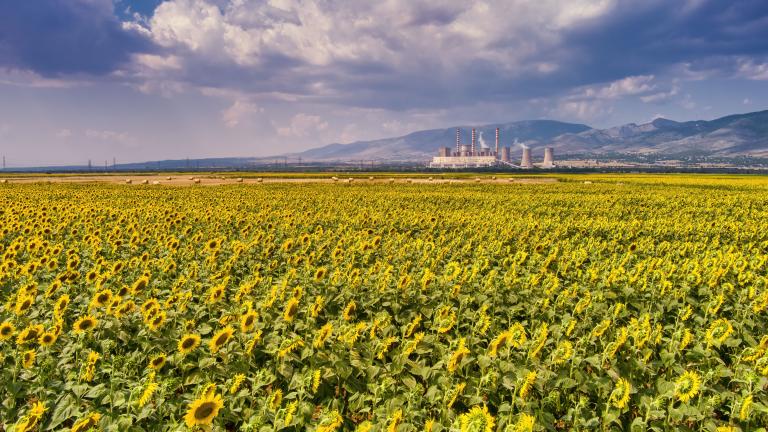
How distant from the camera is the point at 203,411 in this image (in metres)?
3.27

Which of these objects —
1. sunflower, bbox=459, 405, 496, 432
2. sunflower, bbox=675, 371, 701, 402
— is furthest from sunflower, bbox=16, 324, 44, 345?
sunflower, bbox=675, 371, 701, 402

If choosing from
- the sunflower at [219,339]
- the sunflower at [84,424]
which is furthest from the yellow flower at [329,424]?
Result: the sunflower at [219,339]

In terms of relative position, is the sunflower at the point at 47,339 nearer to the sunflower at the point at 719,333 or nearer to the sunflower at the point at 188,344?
the sunflower at the point at 188,344

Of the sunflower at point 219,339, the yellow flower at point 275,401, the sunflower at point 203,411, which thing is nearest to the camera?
the sunflower at point 203,411

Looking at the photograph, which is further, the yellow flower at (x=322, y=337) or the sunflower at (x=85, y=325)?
the sunflower at (x=85, y=325)

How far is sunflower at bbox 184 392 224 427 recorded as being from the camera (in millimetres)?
3221

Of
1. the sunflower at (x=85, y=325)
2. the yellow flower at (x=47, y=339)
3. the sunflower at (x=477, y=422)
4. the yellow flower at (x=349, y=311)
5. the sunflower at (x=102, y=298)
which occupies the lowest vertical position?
the yellow flower at (x=349, y=311)

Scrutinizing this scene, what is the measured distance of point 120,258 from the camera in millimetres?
9453

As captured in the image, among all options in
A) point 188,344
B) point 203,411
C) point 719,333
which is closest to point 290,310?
→ point 188,344

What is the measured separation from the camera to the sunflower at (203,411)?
322 centimetres

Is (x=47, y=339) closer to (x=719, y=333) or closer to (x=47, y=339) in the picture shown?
(x=47, y=339)

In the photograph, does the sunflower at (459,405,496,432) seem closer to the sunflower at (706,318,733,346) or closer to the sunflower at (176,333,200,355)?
the sunflower at (176,333,200,355)

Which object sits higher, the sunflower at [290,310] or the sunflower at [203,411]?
the sunflower at [290,310]

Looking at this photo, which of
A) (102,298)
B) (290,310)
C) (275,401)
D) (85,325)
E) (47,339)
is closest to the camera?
(275,401)
